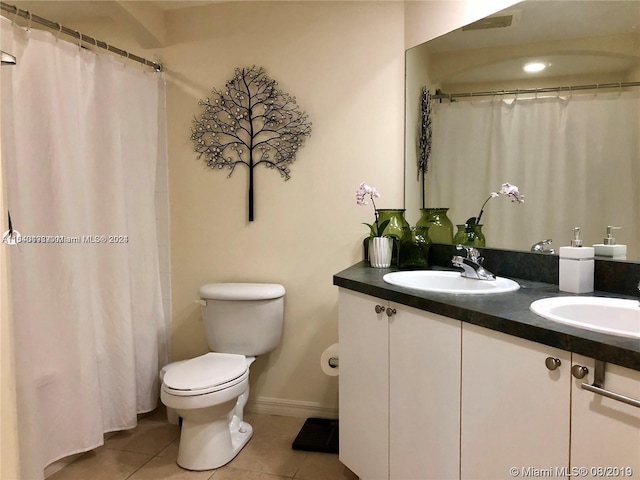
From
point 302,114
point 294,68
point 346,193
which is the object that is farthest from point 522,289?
point 294,68

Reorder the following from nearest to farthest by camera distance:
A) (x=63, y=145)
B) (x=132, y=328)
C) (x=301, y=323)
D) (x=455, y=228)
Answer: (x=63, y=145) → (x=455, y=228) → (x=132, y=328) → (x=301, y=323)

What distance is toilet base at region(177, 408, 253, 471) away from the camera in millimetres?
2012

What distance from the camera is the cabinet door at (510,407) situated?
1.03m

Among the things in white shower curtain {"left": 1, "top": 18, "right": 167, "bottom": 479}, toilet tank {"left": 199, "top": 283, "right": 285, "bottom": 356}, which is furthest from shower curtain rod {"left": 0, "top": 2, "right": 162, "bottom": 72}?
toilet tank {"left": 199, "top": 283, "right": 285, "bottom": 356}

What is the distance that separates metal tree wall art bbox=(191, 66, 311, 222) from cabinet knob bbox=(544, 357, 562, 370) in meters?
1.69

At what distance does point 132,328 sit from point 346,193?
4.31 feet

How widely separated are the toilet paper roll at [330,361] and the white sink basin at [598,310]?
4.09 feet

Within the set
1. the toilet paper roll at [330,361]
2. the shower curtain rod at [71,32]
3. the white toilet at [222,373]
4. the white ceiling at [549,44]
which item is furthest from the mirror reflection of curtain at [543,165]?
the shower curtain rod at [71,32]

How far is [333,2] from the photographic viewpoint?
2.31 meters

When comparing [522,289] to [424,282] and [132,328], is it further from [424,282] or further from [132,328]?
[132,328]

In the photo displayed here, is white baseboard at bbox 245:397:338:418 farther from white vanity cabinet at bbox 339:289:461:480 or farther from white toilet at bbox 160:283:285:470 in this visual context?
white vanity cabinet at bbox 339:289:461:480

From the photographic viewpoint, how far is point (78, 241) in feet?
6.46

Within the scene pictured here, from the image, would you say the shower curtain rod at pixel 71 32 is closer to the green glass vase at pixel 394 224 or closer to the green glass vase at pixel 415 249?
the green glass vase at pixel 394 224

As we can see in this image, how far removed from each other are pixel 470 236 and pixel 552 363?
3.22ft
